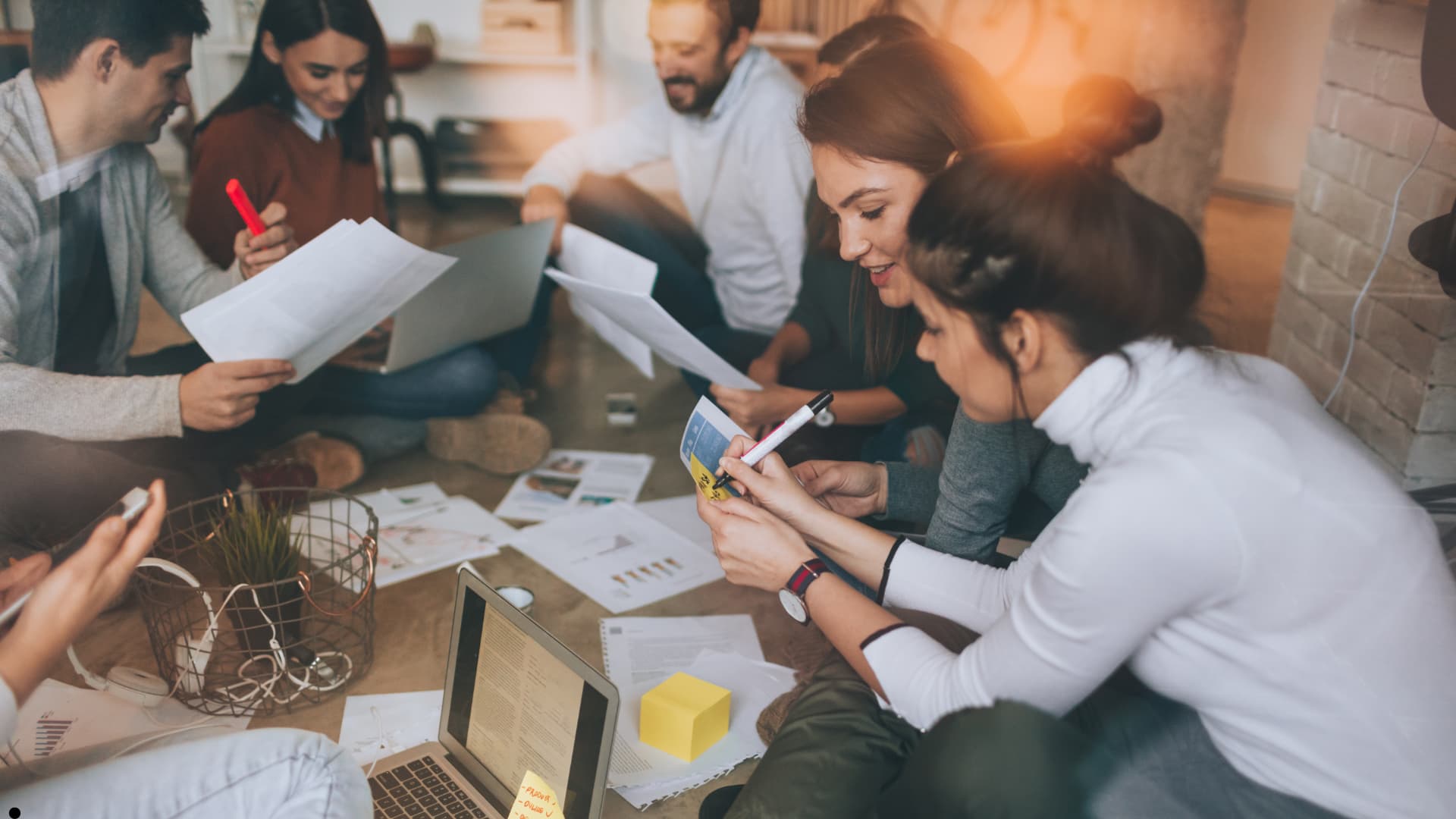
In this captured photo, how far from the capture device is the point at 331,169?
2016 millimetres

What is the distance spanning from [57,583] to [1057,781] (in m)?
0.79

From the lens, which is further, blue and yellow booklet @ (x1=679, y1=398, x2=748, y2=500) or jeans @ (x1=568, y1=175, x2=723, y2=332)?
jeans @ (x1=568, y1=175, x2=723, y2=332)

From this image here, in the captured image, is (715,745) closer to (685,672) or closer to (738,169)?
(685,672)

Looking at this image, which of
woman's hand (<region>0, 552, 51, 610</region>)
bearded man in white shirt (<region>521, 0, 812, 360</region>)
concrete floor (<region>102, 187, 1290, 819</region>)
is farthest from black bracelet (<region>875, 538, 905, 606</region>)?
bearded man in white shirt (<region>521, 0, 812, 360</region>)

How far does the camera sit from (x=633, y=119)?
98.7 inches

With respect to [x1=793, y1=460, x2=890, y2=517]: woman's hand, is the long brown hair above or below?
above

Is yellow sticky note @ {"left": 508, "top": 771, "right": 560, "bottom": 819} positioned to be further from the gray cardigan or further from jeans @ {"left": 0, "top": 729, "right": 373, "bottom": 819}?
the gray cardigan

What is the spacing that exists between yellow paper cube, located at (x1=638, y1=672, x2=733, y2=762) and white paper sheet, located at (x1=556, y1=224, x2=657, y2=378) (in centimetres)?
71

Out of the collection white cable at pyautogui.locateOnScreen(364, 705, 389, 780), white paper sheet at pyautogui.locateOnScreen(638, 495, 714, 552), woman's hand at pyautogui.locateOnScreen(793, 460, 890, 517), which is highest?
woman's hand at pyautogui.locateOnScreen(793, 460, 890, 517)

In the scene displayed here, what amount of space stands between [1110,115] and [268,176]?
1439 millimetres

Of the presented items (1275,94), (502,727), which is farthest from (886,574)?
(1275,94)

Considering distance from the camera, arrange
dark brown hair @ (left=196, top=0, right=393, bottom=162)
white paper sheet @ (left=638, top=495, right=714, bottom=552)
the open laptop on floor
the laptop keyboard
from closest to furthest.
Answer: the open laptop on floor
the laptop keyboard
dark brown hair @ (left=196, top=0, right=393, bottom=162)
white paper sheet @ (left=638, top=495, right=714, bottom=552)

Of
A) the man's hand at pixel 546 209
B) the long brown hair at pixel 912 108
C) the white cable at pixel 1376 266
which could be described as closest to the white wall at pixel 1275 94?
the white cable at pixel 1376 266

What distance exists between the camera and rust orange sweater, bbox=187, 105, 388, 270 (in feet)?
5.97
